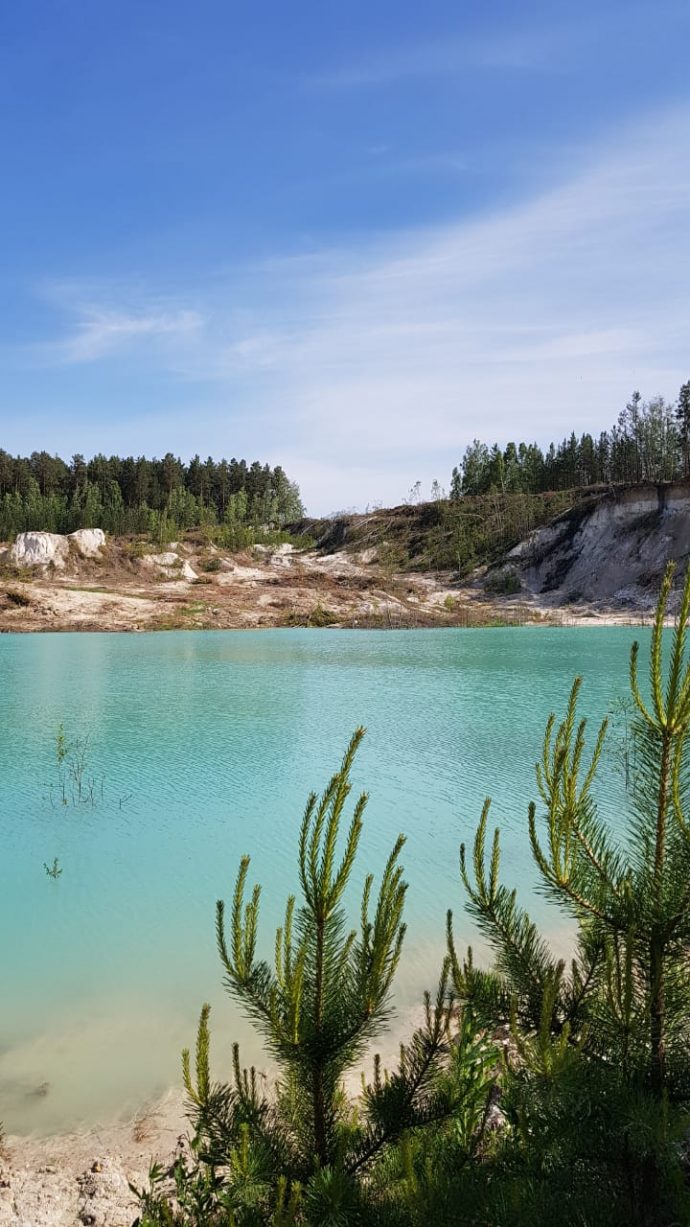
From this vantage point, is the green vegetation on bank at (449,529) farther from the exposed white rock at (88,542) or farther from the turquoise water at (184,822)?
the turquoise water at (184,822)

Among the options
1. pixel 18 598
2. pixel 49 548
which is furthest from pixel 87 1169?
pixel 49 548

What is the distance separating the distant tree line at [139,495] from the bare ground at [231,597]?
1120cm

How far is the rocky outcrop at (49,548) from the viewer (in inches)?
3031

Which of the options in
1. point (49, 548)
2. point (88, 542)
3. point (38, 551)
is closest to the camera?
point (38, 551)

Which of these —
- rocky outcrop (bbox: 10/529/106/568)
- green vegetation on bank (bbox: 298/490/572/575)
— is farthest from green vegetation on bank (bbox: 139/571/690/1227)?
green vegetation on bank (bbox: 298/490/572/575)

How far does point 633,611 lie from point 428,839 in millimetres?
55672

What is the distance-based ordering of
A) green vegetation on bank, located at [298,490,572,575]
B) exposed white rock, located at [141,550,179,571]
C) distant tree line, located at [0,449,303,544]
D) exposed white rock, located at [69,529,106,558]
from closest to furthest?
exposed white rock, located at [69,529,106,558] < exposed white rock, located at [141,550,179,571] < green vegetation on bank, located at [298,490,572,575] < distant tree line, located at [0,449,303,544]

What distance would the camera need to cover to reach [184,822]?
44.1 feet

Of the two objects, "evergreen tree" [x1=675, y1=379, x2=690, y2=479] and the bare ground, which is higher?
"evergreen tree" [x1=675, y1=379, x2=690, y2=479]

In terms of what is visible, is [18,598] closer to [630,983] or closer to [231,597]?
[231,597]

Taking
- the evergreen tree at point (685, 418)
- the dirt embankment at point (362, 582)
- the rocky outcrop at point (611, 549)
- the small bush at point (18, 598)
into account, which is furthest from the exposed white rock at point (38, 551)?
the evergreen tree at point (685, 418)

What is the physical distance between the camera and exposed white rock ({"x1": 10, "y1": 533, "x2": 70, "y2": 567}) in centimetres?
7694

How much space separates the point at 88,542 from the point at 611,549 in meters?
55.5

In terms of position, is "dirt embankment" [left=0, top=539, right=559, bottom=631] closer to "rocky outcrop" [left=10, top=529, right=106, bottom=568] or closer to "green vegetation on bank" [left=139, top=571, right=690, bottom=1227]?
"rocky outcrop" [left=10, top=529, right=106, bottom=568]
